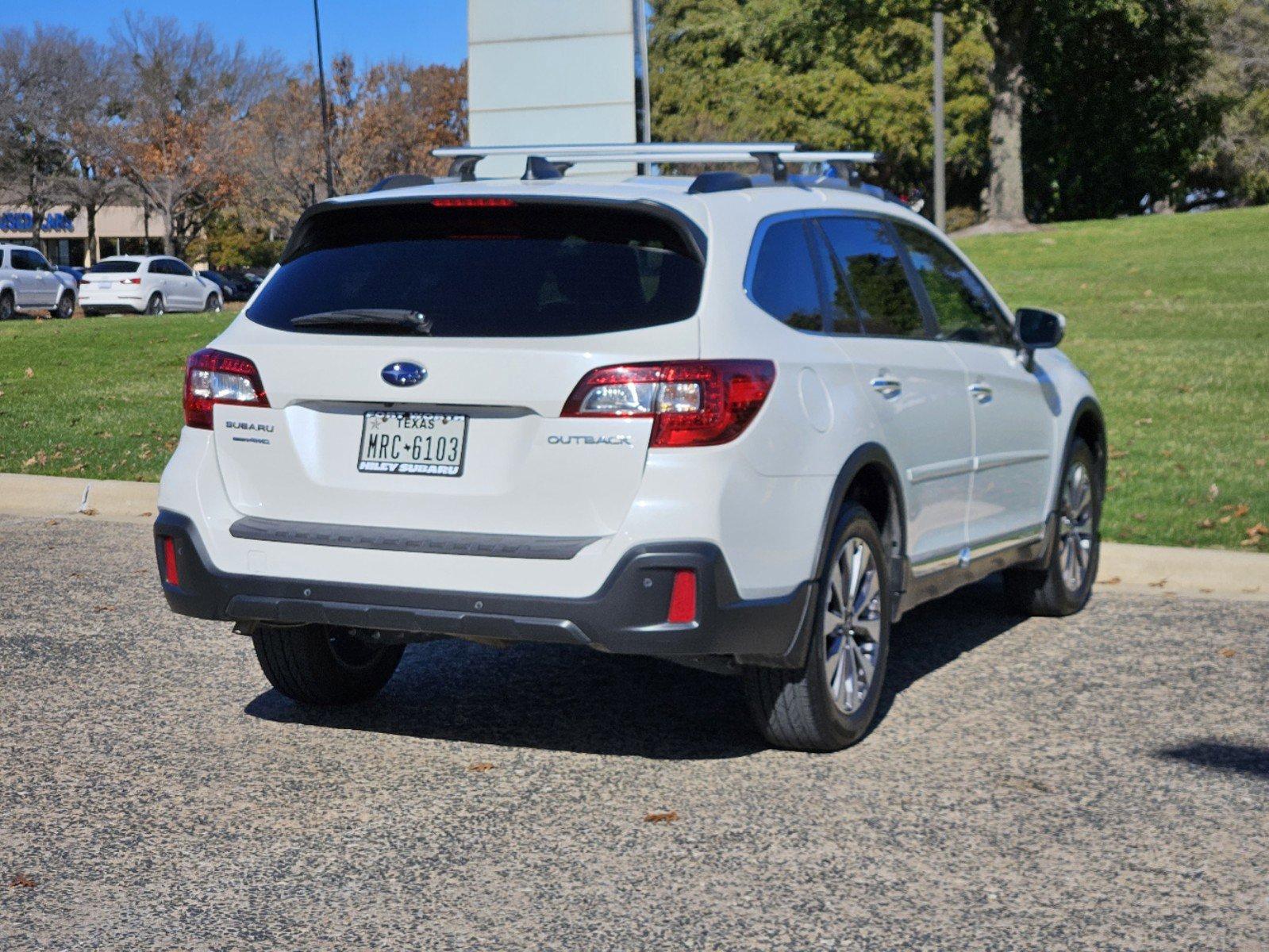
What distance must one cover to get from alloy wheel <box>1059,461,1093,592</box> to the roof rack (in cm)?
210

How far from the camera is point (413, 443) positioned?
16.8ft

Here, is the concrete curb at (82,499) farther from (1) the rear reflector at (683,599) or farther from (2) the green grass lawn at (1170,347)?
(1) the rear reflector at (683,599)

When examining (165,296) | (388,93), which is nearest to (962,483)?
(165,296)

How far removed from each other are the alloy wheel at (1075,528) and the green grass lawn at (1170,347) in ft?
4.48

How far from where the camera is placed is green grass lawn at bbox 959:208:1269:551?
10.6m

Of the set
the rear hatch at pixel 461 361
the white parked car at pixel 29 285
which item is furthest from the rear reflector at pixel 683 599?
the white parked car at pixel 29 285

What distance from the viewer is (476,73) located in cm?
2412

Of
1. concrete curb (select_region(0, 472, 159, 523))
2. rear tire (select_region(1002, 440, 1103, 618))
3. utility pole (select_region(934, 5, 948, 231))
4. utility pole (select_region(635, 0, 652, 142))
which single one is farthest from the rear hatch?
utility pole (select_region(934, 5, 948, 231))

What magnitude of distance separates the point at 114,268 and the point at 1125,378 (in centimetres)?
3197

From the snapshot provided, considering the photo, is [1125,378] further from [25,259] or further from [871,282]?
[25,259]

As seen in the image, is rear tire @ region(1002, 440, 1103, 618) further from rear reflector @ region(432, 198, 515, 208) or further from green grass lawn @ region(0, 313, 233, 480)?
green grass lawn @ region(0, 313, 233, 480)

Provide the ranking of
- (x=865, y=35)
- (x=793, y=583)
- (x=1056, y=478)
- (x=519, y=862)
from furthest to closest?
(x=865, y=35), (x=1056, y=478), (x=793, y=583), (x=519, y=862)

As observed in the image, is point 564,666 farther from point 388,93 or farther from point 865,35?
point 388,93

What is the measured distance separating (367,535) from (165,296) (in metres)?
39.9
